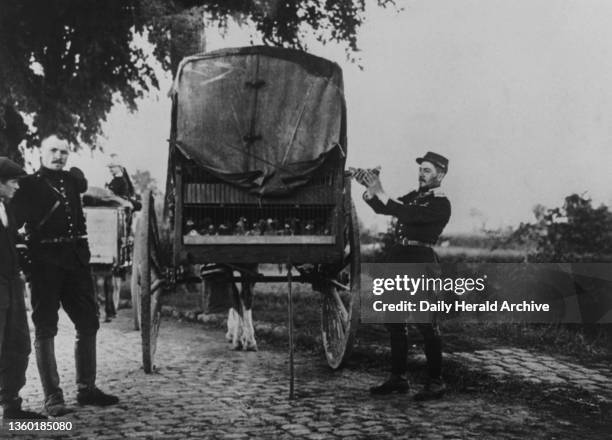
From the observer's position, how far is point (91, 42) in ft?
51.6

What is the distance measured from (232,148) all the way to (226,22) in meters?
9.02

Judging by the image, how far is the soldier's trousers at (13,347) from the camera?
5.72 m

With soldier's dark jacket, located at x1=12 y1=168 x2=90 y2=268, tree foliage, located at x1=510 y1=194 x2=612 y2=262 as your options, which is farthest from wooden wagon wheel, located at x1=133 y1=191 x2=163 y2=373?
tree foliage, located at x1=510 y1=194 x2=612 y2=262

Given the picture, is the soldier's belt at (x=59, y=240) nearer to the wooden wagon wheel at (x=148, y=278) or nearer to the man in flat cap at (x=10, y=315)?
the man in flat cap at (x=10, y=315)

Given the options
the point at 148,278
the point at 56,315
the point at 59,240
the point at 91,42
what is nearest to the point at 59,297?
the point at 56,315

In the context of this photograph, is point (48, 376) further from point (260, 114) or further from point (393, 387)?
point (260, 114)

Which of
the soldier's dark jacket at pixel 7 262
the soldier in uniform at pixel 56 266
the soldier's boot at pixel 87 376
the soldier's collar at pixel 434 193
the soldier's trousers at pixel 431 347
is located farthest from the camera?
the soldier's collar at pixel 434 193

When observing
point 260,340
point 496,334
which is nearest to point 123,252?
point 260,340

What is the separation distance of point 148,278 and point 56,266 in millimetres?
941

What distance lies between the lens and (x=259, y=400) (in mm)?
6469

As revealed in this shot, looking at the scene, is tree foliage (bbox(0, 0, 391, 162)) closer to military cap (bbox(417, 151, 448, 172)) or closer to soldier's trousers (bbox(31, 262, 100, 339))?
military cap (bbox(417, 151, 448, 172))

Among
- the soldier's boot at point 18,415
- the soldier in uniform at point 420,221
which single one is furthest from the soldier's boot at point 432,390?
the soldier's boot at point 18,415

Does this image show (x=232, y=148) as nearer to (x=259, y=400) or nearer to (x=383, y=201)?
(x=383, y=201)

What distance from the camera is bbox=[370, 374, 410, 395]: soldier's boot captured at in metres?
6.64
